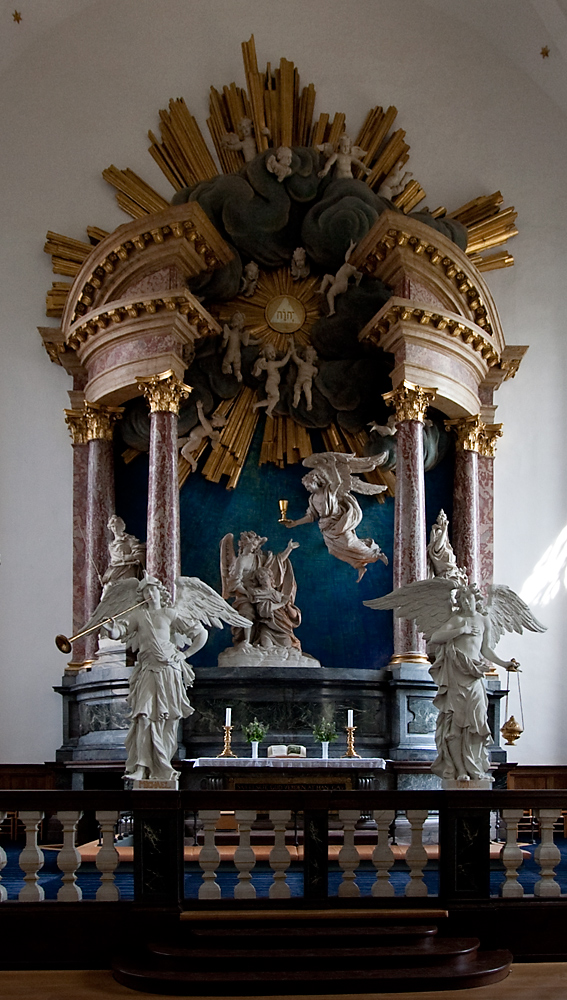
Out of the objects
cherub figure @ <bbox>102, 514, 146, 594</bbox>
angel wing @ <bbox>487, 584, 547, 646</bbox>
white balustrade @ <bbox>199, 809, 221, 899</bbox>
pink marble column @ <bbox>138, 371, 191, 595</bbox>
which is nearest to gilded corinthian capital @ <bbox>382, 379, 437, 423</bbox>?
pink marble column @ <bbox>138, 371, 191, 595</bbox>

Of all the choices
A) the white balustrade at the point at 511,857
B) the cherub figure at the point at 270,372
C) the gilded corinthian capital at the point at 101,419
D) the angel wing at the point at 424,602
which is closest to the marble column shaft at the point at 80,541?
the gilded corinthian capital at the point at 101,419

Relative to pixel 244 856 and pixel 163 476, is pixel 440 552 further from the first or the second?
pixel 244 856

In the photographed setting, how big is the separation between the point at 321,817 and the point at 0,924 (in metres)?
2.15

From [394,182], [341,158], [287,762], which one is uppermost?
[341,158]

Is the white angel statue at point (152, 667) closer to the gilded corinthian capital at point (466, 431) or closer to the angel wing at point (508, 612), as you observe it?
the angel wing at point (508, 612)

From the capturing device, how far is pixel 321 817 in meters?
7.46

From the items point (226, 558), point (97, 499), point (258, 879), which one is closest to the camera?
point (258, 879)

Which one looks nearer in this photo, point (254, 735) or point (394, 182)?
Answer: point (254, 735)

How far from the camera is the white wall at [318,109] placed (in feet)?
48.8

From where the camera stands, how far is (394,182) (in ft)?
49.6

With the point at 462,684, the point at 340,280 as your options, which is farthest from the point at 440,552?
the point at 462,684

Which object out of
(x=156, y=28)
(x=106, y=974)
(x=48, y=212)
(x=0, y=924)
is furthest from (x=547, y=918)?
(x=156, y=28)

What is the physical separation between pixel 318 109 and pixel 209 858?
1138cm

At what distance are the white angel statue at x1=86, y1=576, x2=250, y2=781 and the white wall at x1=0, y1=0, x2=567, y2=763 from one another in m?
5.53
